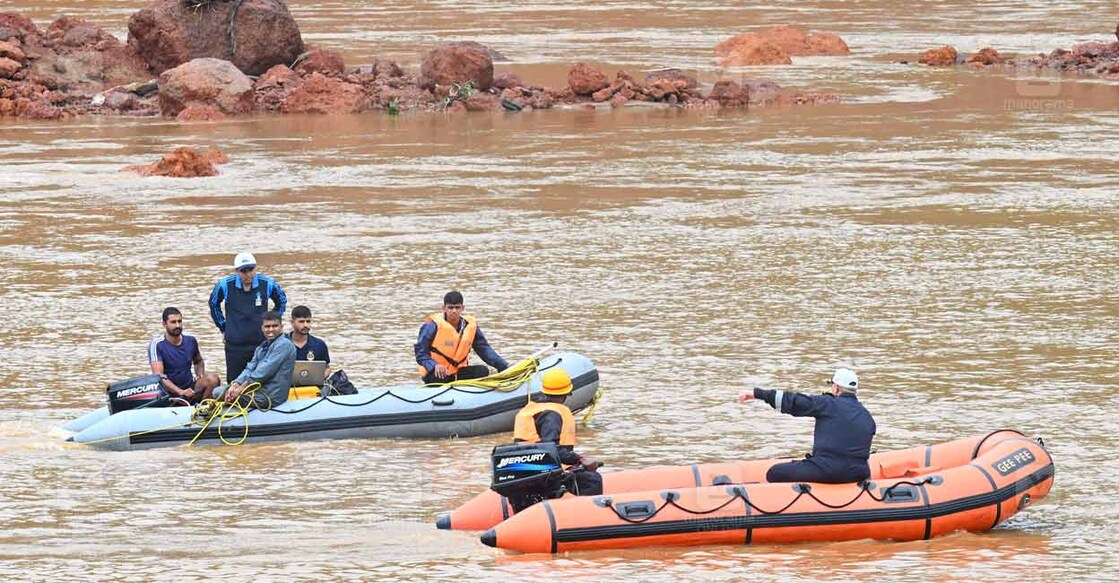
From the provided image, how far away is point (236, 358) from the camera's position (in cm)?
1495

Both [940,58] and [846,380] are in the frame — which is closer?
[846,380]

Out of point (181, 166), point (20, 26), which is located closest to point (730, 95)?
point (181, 166)

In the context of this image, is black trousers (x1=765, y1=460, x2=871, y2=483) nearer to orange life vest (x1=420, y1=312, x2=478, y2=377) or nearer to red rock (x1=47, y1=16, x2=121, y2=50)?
orange life vest (x1=420, y1=312, x2=478, y2=377)

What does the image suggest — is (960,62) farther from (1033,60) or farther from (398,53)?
(398,53)

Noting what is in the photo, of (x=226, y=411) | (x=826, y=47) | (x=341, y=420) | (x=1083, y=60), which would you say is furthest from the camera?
(x=826, y=47)

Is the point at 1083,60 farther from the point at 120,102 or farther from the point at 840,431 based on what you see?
the point at 840,431

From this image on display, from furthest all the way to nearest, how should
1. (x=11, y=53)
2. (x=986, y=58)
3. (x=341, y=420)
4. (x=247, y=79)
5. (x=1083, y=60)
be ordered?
(x=986, y=58), (x=1083, y=60), (x=11, y=53), (x=247, y=79), (x=341, y=420)

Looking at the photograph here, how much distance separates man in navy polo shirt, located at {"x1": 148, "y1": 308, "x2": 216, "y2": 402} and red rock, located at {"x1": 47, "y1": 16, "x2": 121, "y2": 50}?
31.0m

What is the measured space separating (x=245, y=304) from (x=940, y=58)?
120 feet

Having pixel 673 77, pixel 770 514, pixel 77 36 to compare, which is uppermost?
pixel 77 36

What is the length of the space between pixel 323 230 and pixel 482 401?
11224mm

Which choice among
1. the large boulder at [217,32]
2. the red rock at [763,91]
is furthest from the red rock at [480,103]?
A: the large boulder at [217,32]

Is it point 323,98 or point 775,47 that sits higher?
point 775,47

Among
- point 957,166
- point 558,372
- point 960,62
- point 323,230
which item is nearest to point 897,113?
point 957,166
